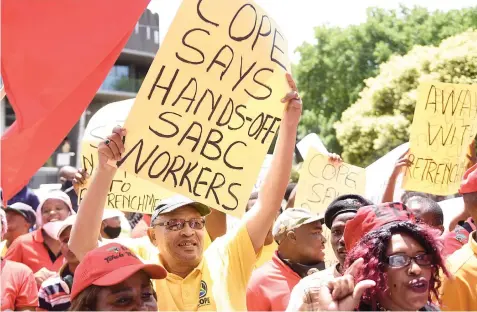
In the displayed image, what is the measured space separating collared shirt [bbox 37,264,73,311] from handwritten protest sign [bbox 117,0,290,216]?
1475 mm

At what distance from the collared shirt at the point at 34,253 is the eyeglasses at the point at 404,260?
420cm

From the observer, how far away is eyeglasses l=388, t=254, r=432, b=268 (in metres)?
3.04

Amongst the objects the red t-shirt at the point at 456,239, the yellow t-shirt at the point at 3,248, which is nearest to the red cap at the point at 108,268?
the red t-shirt at the point at 456,239

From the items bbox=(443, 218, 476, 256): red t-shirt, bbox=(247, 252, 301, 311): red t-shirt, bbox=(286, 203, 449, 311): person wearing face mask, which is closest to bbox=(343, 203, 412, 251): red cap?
bbox=(286, 203, 449, 311): person wearing face mask

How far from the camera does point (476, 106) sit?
6832mm

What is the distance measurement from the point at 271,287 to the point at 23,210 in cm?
377

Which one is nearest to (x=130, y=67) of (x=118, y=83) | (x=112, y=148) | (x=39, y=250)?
(x=118, y=83)

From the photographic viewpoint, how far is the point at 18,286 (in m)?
5.38

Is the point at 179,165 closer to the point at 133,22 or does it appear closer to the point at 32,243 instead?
the point at 133,22

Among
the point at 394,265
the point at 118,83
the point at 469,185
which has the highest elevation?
the point at 118,83

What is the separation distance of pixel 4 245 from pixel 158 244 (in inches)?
148

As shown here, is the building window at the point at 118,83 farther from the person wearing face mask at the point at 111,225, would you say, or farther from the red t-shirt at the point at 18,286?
the red t-shirt at the point at 18,286

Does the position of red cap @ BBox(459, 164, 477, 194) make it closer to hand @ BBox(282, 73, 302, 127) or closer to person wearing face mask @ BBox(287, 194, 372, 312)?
person wearing face mask @ BBox(287, 194, 372, 312)

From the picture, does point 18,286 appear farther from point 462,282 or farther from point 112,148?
point 462,282
